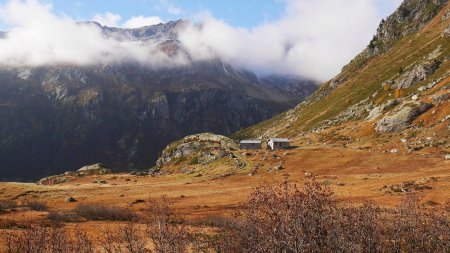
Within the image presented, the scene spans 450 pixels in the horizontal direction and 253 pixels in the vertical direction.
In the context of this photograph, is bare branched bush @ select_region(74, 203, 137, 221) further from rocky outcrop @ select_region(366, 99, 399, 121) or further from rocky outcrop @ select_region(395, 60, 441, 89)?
rocky outcrop @ select_region(395, 60, 441, 89)

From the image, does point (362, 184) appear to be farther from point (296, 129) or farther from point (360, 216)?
point (296, 129)

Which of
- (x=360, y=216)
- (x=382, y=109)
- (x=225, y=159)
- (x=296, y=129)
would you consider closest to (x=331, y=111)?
(x=296, y=129)

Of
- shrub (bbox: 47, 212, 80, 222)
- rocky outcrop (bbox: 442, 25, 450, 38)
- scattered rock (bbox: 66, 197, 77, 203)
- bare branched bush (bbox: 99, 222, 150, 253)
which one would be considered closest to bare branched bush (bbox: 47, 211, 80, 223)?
shrub (bbox: 47, 212, 80, 222)

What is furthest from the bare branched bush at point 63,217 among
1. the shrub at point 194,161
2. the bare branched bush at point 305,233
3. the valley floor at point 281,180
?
the shrub at point 194,161

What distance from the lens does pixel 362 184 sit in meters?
71.1

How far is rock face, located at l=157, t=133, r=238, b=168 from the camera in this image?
5256 inches

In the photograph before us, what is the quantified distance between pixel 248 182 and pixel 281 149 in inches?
1541

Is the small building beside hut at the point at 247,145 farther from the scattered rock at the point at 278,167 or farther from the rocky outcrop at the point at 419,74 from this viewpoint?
the rocky outcrop at the point at 419,74

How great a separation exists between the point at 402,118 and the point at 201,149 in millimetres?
66193

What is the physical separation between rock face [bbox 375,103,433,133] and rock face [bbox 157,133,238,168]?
46028 mm

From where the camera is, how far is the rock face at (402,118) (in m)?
114

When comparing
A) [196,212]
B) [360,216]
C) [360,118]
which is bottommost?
[196,212]

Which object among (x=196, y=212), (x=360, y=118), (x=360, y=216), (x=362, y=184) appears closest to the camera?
(x=360, y=216)

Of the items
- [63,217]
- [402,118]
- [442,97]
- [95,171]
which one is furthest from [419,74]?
[63,217]
